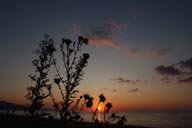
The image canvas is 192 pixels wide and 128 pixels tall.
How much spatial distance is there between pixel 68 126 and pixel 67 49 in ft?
8.18

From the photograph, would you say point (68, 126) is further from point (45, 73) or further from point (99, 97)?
point (45, 73)

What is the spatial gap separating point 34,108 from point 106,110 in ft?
26.0

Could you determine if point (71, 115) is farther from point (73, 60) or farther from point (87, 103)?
point (73, 60)

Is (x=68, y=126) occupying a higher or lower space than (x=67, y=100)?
lower

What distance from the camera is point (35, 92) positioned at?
16.0 m

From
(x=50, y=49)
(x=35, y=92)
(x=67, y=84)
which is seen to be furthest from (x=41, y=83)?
(x=67, y=84)

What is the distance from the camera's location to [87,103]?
8391mm

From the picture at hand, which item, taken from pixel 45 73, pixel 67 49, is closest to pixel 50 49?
pixel 67 49

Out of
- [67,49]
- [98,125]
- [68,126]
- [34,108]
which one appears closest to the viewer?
[98,125]

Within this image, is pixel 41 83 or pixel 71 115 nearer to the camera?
pixel 71 115

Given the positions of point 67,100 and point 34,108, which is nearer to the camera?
point 67,100

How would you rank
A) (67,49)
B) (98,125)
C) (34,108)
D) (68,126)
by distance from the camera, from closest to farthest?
(98,125) → (68,126) → (67,49) → (34,108)

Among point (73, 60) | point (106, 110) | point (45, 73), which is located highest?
point (45, 73)

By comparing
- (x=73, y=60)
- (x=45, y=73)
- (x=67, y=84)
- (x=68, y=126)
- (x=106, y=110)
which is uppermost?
(x=45, y=73)
